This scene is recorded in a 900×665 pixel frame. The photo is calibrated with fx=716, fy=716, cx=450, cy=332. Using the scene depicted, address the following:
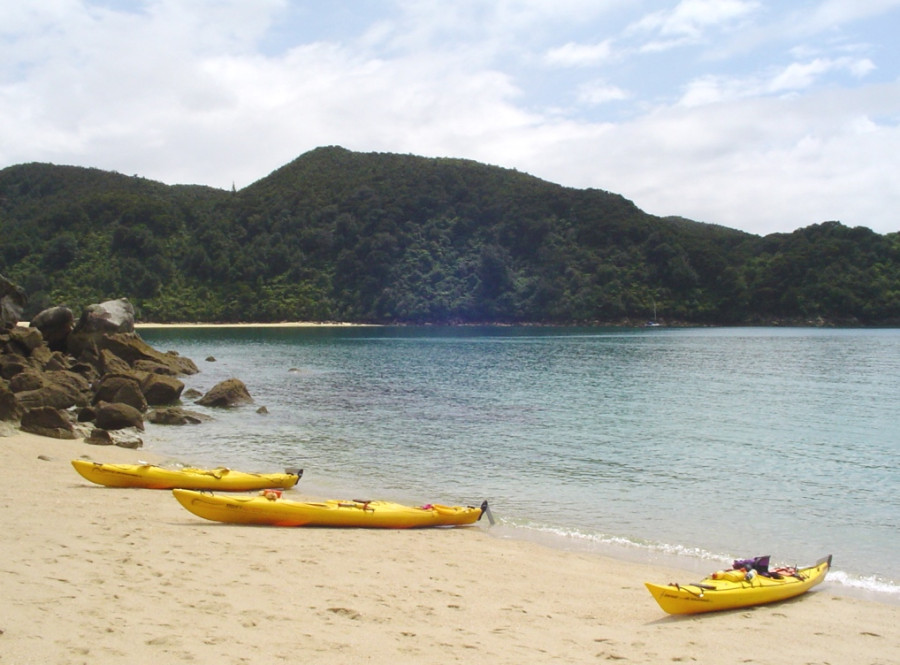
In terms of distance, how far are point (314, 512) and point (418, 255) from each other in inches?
4875

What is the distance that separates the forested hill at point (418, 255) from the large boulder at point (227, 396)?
88323mm

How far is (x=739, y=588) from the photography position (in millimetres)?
8367

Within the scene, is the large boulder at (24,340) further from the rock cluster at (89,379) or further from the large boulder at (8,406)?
the large boulder at (8,406)

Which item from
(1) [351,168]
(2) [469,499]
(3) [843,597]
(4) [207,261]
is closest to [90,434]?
(2) [469,499]

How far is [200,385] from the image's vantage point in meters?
35.6

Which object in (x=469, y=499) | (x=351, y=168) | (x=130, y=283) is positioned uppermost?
(x=351, y=168)

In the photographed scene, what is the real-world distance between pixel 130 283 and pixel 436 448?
105m

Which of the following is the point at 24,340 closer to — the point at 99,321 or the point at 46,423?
the point at 99,321

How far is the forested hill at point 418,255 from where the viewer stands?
114 meters

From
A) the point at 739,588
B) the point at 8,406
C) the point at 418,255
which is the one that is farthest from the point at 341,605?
the point at 418,255

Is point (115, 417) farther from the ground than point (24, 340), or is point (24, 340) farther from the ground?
point (24, 340)

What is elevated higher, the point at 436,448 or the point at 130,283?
the point at 130,283

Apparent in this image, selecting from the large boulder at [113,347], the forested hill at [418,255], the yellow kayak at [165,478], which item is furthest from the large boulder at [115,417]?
the forested hill at [418,255]

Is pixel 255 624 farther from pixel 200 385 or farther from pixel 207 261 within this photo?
pixel 207 261
